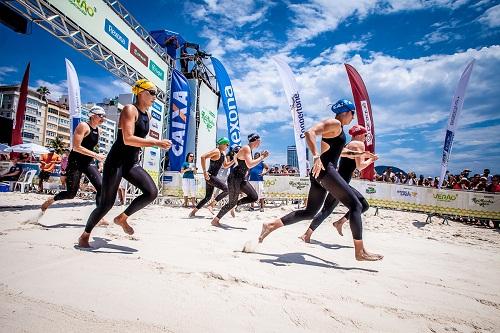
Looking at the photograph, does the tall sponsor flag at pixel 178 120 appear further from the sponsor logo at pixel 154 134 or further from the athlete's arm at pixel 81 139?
the athlete's arm at pixel 81 139

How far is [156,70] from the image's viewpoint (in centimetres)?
1140

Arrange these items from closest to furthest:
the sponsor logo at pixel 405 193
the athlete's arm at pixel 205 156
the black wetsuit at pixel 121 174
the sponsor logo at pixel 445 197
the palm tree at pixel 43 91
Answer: the black wetsuit at pixel 121 174 < the athlete's arm at pixel 205 156 < the sponsor logo at pixel 445 197 < the sponsor logo at pixel 405 193 < the palm tree at pixel 43 91

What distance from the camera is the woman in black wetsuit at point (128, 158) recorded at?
9.91 ft

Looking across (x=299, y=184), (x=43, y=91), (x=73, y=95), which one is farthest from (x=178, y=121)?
(x=43, y=91)

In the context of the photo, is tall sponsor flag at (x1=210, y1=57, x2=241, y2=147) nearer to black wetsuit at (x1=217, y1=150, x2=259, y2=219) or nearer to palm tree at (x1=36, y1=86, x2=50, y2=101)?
black wetsuit at (x1=217, y1=150, x2=259, y2=219)

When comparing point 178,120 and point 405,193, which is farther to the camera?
point 178,120

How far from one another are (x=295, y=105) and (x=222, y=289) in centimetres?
1039

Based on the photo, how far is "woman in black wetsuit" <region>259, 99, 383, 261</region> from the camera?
3199 mm

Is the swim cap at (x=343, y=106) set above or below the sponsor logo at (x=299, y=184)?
above

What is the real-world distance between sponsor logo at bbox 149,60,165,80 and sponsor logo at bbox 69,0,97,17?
3329 millimetres

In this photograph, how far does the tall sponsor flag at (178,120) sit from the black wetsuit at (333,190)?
9.65 m

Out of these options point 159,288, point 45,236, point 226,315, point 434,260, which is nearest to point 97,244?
point 45,236

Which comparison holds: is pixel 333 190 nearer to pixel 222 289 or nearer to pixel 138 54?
pixel 222 289

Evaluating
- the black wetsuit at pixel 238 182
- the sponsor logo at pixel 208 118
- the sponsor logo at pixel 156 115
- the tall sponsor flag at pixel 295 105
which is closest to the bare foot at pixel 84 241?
the black wetsuit at pixel 238 182
